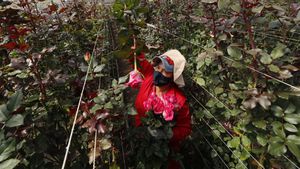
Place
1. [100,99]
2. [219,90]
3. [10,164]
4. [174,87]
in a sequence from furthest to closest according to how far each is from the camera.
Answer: [174,87]
[219,90]
[100,99]
[10,164]

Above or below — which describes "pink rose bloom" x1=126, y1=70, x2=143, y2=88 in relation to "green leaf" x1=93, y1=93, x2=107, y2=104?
below

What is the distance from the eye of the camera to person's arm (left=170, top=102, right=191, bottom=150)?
2029 millimetres

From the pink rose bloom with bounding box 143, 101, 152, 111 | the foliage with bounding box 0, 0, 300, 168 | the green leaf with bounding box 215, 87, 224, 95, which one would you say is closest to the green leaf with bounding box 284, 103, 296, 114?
the foliage with bounding box 0, 0, 300, 168

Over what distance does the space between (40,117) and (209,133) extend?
1224mm

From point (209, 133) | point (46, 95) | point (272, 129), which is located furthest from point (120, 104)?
point (209, 133)

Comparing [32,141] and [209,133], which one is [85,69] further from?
[209,133]

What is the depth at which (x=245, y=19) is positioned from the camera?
1.45 metres

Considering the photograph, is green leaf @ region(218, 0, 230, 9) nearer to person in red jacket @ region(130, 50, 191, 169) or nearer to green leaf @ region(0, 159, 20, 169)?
person in red jacket @ region(130, 50, 191, 169)

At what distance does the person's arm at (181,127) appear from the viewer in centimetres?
203

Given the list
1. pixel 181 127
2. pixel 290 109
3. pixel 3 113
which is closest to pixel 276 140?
pixel 290 109

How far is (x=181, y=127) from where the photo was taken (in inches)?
80.9

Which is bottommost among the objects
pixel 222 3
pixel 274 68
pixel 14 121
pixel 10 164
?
pixel 10 164

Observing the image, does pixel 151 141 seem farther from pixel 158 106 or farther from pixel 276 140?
pixel 276 140

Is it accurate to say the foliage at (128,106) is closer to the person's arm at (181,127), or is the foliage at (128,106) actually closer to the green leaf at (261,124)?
the green leaf at (261,124)
